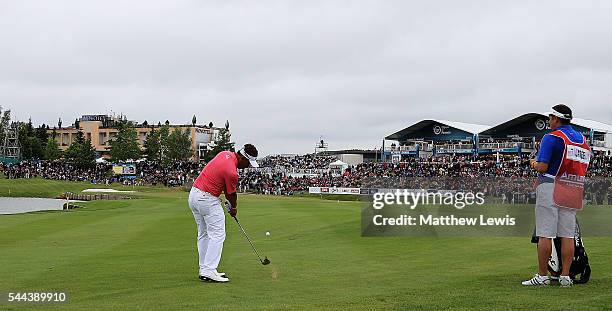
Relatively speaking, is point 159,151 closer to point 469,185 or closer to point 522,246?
point 469,185

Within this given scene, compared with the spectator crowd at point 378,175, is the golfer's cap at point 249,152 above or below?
above

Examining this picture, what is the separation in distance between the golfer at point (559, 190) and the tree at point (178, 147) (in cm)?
12275

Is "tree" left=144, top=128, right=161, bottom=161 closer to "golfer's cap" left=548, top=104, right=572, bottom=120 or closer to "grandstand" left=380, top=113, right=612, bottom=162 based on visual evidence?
"grandstand" left=380, top=113, right=612, bottom=162

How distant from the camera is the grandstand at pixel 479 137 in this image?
79125 millimetres

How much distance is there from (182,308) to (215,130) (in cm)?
16505

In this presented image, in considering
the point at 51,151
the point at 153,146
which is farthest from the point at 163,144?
the point at 51,151

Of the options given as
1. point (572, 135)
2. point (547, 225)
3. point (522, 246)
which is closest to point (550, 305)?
point (547, 225)

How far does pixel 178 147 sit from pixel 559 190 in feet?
408

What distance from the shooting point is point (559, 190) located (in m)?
10.3

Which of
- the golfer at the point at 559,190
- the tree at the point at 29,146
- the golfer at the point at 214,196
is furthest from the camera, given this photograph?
the tree at the point at 29,146

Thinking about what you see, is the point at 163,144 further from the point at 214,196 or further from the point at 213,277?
the point at 213,277

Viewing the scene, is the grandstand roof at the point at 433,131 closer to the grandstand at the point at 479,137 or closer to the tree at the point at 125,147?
the grandstand at the point at 479,137

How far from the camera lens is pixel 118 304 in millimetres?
8969

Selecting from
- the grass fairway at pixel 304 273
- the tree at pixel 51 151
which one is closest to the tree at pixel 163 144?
the tree at pixel 51 151
